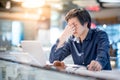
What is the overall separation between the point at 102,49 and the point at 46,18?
10.3m

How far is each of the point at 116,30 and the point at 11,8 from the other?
5.18m

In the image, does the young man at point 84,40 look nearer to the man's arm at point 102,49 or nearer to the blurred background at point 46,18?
the man's arm at point 102,49

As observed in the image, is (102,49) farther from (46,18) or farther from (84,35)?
(46,18)

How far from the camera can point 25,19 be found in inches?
455

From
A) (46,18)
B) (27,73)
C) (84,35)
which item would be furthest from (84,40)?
(46,18)

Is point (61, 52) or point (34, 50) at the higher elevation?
point (34, 50)

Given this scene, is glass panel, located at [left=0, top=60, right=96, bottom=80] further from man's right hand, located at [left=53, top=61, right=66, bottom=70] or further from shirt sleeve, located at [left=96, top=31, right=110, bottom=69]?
shirt sleeve, located at [left=96, top=31, right=110, bottom=69]

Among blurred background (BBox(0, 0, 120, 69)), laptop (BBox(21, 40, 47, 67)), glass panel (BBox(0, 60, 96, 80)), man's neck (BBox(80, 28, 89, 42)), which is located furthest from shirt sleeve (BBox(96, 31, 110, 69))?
blurred background (BBox(0, 0, 120, 69))

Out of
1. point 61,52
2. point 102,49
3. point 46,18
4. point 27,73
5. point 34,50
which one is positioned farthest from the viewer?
point 46,18

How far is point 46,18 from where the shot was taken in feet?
40.1

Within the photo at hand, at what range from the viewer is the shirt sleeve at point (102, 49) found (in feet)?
6.44

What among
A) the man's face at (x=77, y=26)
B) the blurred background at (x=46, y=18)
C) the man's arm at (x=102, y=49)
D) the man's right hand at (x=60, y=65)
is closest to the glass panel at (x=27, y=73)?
the man's right hand at (x=60, y=65)

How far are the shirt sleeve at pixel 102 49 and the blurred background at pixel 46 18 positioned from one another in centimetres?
834

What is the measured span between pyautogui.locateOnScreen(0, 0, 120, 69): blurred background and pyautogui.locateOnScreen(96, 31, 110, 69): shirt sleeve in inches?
329
